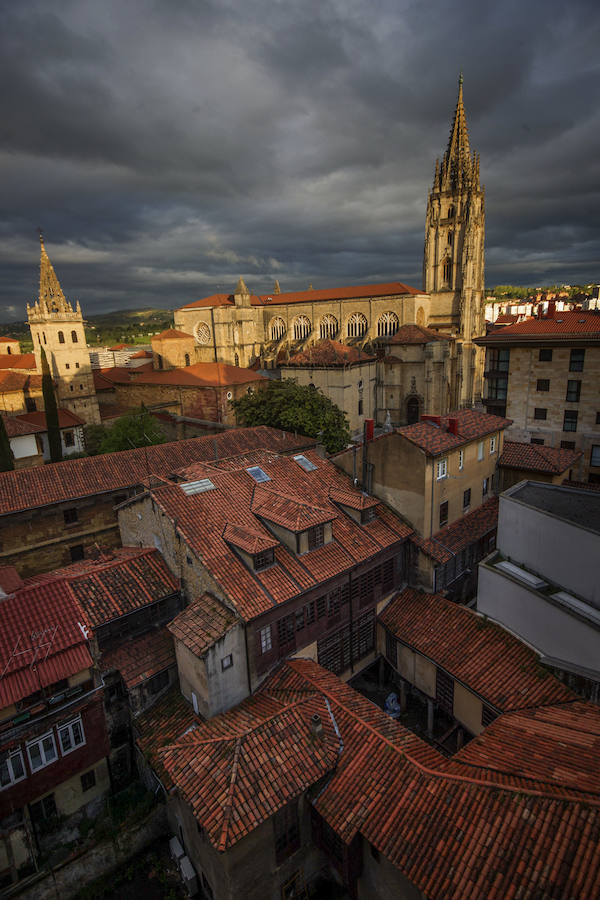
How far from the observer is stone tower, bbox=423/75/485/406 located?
238ft

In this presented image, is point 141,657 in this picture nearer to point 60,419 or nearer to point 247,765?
point 247,765

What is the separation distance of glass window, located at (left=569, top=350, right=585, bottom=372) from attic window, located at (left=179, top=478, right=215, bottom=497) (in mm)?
30756

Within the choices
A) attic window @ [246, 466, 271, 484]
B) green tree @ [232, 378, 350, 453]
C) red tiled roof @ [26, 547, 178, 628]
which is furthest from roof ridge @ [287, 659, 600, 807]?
green tree @ [232, 378, 350, 453]

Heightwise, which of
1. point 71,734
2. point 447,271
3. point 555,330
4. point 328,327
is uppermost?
point 447,271

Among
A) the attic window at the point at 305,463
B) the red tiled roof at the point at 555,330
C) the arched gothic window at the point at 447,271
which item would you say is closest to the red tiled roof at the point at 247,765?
the attic window at the point at 305,463

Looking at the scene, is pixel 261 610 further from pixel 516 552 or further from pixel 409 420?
pixel 409 420

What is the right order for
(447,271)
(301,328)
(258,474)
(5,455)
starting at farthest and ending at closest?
(301,328)
(447,271)
(5,455)
(258,474)

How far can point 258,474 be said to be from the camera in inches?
945

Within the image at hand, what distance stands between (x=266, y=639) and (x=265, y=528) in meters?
4.88

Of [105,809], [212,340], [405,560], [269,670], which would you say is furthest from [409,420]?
[105,809]

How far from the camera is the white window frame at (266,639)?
17700 mm

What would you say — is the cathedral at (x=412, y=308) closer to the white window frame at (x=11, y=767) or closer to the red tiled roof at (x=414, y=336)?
the red tiled roof at (x=414, y=336)

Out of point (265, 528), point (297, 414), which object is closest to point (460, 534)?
point (265, 528)

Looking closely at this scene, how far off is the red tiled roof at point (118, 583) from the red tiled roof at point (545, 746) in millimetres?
13208
